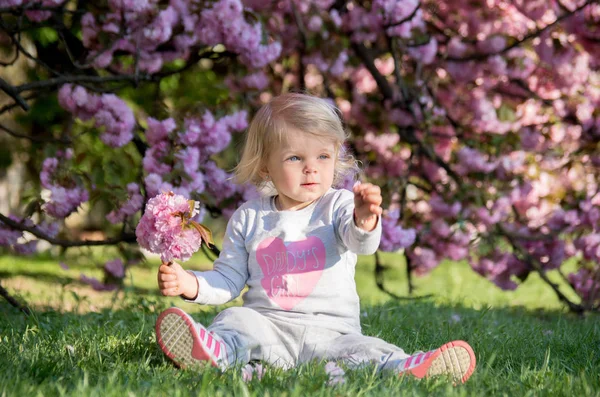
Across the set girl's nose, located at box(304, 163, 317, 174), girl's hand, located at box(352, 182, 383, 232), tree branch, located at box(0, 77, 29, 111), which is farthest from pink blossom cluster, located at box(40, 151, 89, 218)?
girl's hand, located at box(352, 182, 383, 232)

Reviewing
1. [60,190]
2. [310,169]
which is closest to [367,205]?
[310,169]

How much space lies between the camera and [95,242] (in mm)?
4027

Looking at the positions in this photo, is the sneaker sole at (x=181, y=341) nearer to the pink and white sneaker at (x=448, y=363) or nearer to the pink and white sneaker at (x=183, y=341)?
the pink and white sneaker at (x=183, y=341)

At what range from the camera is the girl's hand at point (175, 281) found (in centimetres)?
250

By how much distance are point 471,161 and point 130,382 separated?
3.57 metres

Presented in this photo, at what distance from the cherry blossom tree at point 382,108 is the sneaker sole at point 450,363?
1827mm

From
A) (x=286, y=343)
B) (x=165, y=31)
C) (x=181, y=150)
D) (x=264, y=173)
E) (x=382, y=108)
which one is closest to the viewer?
(x=286, y=343)

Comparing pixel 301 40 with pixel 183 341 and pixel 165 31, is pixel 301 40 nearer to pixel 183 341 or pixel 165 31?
pixel 165 31

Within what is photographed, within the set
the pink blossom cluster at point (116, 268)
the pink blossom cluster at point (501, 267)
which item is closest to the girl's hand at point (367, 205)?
the pink blossom cluster at point (116, 268)

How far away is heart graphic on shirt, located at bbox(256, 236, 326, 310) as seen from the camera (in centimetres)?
278

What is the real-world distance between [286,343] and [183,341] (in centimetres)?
42

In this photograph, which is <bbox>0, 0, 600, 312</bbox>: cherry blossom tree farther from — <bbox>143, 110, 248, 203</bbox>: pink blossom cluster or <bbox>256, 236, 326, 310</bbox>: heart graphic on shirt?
<bbox>256, 236, 326, 310</bbox>: heart graphic on shirt

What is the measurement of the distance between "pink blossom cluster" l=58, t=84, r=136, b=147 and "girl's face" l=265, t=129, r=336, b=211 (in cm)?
148

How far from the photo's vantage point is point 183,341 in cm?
247
